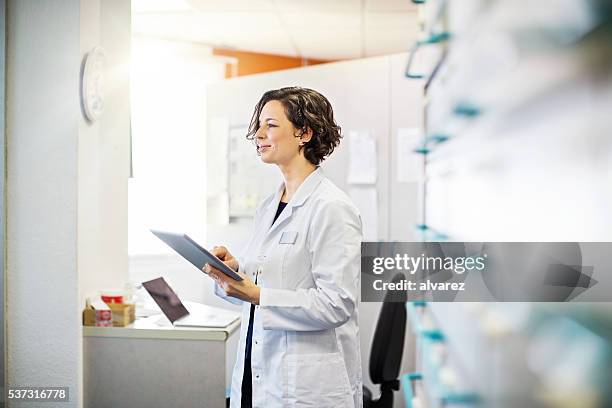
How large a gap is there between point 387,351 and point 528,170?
4.12 feet

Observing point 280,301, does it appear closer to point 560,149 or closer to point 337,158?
point 560,149

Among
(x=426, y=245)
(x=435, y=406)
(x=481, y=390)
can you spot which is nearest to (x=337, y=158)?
(x=426, y=245)

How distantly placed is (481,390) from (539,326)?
23 centimetres

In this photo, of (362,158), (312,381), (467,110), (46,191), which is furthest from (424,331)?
(362,158)

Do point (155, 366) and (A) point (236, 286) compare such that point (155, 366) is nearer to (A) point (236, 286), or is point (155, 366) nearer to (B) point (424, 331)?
(A) point (236, 286)

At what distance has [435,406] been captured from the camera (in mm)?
1501

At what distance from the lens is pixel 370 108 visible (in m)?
2.49

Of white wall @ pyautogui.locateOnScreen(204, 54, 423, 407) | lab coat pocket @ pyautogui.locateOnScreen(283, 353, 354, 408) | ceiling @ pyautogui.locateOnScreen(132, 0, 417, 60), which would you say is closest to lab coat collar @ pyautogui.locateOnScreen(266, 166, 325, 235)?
lab coat pocket @ pyautogui.locateOnScreen(283, 353, 354, 408)

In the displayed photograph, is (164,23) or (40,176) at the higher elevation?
(164,23)

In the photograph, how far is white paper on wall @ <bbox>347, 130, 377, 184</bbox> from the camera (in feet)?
8.20

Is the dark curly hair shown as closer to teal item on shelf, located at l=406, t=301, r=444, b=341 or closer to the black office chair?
teal item on shelf, located at l=406, t=301, r=444, b=341

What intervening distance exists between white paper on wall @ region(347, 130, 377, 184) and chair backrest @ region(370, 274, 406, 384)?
2.44 ft

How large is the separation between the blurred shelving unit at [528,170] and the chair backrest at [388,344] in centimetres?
61

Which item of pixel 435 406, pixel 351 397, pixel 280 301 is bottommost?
pixel 435 406
